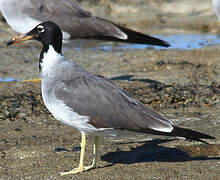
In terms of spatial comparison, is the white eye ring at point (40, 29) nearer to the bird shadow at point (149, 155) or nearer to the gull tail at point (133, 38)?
the bird shadow at point (149, 155)

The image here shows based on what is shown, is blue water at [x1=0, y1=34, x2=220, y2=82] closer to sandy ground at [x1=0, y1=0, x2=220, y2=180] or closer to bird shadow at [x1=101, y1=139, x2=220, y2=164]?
sandy ground at [x1=0, y1=0, x2=220, y2=180]

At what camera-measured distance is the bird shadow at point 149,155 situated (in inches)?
220

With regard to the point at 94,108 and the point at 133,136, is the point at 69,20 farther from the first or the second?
the point at 94,108

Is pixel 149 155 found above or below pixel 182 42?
below

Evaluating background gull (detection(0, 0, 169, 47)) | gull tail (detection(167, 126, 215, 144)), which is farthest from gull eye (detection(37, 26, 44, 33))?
background gull (detection(0, 0, 169, 47))

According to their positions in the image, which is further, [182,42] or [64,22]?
[182,42]

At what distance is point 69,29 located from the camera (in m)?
9.44

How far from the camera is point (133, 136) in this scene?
20.3 feet

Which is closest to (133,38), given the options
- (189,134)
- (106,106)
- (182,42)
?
(182,42)

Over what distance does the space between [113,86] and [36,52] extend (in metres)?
6.74

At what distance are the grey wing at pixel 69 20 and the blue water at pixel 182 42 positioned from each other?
2715 millimetres

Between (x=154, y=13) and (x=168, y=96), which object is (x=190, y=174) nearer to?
(x=168, y=96)

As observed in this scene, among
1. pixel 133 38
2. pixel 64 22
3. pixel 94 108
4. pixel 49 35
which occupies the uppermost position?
pixel 49 35

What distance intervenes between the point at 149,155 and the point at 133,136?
48cm
